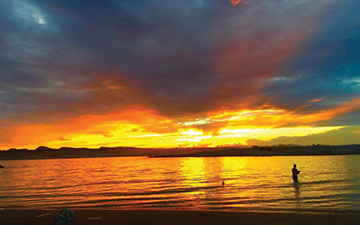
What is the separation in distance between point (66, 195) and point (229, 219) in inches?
948

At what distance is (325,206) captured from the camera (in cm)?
2295

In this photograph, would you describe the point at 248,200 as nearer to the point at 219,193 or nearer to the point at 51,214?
the point at 219,193

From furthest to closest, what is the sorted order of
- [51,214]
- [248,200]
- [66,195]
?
[66,195]
[248,200]
[51,214]

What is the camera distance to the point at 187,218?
1805cm

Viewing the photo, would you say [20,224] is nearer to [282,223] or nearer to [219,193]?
[282,223]

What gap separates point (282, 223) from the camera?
16422 mm

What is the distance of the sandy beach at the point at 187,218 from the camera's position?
16.9 metres

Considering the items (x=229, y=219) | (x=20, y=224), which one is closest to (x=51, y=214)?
(x=20, y=224)

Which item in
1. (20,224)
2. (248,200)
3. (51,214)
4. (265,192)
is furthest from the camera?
(265,192)

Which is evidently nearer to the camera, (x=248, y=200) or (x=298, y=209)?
(x=298, y=209)

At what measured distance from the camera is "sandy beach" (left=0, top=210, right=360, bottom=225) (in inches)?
664

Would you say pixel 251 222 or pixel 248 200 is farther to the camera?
pixel 248 200

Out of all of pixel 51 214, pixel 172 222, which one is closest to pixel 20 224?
pixel 51 214

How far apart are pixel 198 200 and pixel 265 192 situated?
8.61 m
